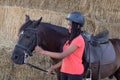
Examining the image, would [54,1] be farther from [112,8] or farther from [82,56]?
[82,56]

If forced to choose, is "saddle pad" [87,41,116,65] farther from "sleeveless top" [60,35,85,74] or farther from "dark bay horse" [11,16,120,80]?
"sleeveless top" [60,35,85,74]

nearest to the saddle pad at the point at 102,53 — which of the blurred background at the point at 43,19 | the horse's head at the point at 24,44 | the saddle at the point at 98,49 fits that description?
the saddle at the point at 98,49

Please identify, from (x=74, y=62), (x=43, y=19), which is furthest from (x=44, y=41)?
(x=43, y=19)

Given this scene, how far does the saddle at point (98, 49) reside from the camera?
492cm

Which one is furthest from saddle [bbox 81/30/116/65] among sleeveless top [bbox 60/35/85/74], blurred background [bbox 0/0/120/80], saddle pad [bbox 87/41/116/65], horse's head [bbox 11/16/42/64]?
blurred background [bbox 0/0/120/80]

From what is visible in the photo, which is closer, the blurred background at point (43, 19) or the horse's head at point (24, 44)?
the horse's head at point (24, 44)

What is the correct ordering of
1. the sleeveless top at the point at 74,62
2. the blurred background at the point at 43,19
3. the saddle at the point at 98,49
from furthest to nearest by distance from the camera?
the blurred background at the point at 43,19, the saddle at the point at 98,49, the sleeveless top at the point at 74,62

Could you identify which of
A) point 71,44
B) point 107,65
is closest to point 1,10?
point 107,65

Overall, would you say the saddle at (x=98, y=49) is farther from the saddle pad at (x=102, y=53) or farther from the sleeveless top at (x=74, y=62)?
the sleeveless top at (x=74, y=62)

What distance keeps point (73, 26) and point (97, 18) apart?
331cm

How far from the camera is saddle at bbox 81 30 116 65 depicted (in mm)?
4919

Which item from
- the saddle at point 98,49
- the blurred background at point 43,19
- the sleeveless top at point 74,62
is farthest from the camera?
the blurred background at point 43,19

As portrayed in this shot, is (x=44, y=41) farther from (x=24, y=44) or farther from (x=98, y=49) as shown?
(x=98, y=49)

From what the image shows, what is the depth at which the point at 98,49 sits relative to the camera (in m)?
5.16
